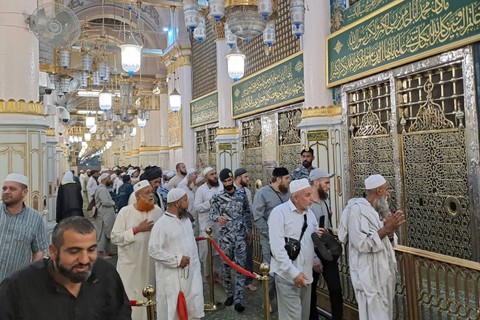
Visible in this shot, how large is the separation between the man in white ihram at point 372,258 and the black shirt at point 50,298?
1.70 meters

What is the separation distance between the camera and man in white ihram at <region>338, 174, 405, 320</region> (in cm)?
263

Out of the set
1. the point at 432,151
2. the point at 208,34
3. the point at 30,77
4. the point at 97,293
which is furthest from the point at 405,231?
the point at 208,34

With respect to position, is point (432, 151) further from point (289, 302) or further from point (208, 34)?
point (208, 34)

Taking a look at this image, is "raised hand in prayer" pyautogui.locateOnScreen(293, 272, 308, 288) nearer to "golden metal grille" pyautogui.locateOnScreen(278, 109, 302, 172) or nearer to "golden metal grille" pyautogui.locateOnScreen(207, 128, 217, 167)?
"golden metal grille" pyautogui.locateOnScreen(278, 109, 302, 172)

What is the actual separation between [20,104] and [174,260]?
2859 mm

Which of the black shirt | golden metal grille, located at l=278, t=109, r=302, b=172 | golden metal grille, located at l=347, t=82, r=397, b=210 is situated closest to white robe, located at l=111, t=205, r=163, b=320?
the black shirt

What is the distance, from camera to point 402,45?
478cm

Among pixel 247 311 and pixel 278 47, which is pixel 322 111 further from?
pixel 247 311

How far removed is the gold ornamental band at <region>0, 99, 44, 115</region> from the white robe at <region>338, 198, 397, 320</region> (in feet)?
12.0

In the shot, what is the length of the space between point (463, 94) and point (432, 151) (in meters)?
0.72

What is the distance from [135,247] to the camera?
323 centimetres

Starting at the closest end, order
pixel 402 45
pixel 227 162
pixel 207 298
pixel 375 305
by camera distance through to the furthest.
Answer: pixel 375 305
pixel 207 298
pixel 402 45
pixel 227 162

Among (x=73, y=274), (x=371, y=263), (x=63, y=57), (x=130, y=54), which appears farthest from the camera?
(x=63, y=57)

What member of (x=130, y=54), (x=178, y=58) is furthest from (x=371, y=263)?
(x=178, y=58)
